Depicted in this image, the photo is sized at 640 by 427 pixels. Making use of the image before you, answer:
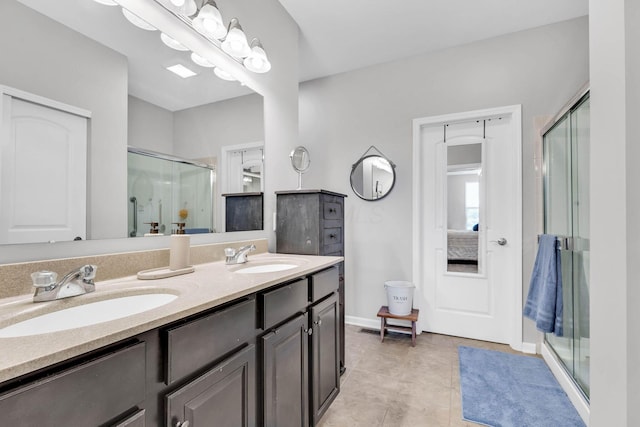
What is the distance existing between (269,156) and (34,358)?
1.83 metres

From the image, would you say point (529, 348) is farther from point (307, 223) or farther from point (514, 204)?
point (307, 223)

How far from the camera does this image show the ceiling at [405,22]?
2.30 metres

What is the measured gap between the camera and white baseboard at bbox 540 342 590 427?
1.64 meters

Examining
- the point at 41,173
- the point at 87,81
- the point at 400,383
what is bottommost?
the point at 400,383

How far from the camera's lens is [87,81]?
1.11 metres

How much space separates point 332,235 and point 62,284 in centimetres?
159

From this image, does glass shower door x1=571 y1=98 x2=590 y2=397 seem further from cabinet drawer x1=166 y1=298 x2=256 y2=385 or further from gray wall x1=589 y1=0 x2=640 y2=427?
cabinet drawer x1=166 y1=298 x2=256 y2=385

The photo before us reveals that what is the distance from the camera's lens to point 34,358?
499mm

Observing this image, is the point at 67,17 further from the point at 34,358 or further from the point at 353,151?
the point at 353,151

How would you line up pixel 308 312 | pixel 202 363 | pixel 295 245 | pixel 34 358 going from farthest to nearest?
pixel 295 245
pixel 308 312
pixel 202 363
pixel 34 358

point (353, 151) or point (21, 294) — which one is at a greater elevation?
point (353, 151)

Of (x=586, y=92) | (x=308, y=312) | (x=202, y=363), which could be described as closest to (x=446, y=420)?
(x=308, y=312)

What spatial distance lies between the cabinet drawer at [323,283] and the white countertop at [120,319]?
0.09 meters

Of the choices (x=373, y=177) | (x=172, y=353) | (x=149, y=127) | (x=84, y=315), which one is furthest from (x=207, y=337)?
(x=373, y=177)
